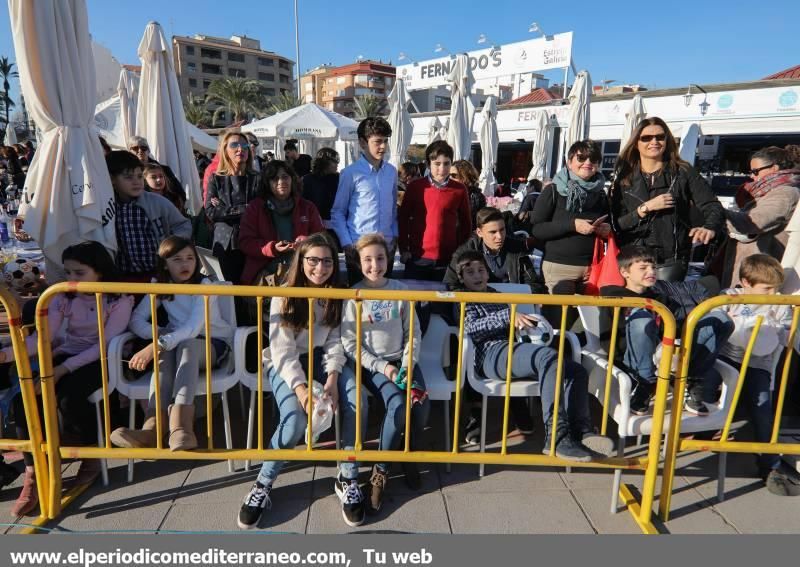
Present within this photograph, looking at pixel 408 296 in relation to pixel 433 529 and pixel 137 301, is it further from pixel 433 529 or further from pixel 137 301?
pixel 137 301

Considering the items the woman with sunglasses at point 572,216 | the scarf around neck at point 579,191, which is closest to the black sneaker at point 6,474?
the woman with sunglasses at point 572,216

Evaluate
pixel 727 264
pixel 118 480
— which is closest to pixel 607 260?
pixel 727 264

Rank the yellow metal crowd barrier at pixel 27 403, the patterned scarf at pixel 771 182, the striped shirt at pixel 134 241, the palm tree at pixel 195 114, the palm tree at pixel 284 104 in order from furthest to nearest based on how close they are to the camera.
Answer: the palm tree at pixel 284 104, the palm tree at pixel 195 114, the patterned scarf at pixel 771 182, the striped shirt at pixel 134 241, the yellow metal crowd barrier at pixel 27 403

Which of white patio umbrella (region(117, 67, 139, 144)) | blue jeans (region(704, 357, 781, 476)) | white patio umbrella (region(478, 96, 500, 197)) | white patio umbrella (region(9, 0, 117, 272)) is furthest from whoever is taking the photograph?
white patio umbrella (region(478, 96, 500, 197))

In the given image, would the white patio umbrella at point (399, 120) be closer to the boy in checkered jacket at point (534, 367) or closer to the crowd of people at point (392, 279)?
the crowd of people at point (392, 279)

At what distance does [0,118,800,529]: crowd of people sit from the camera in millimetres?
2732

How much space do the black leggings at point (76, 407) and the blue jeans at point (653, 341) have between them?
318 cm

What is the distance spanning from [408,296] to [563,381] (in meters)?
1.07

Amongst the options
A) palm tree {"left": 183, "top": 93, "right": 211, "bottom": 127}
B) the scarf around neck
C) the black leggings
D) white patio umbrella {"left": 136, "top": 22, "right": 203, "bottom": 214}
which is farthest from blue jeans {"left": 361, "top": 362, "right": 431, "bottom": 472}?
palm tree {"left": 183, "top": 93, "right": 211, "bottom": 127}

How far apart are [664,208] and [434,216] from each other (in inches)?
69.3

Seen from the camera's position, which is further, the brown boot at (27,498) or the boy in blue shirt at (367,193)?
the boy in blue shirt at (367,193)

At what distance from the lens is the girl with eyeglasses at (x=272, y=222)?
3.65 m

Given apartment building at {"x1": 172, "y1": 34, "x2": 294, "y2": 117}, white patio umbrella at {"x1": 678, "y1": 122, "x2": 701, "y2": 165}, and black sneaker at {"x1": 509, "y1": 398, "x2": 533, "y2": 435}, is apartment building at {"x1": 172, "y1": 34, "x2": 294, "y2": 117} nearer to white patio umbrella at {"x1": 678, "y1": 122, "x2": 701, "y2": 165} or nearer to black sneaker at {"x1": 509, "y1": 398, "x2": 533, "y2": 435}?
white patio umbrella at {"x1": 678, "y1": 122, "x2": 701, "y2": 165}

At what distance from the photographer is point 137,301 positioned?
320cm
